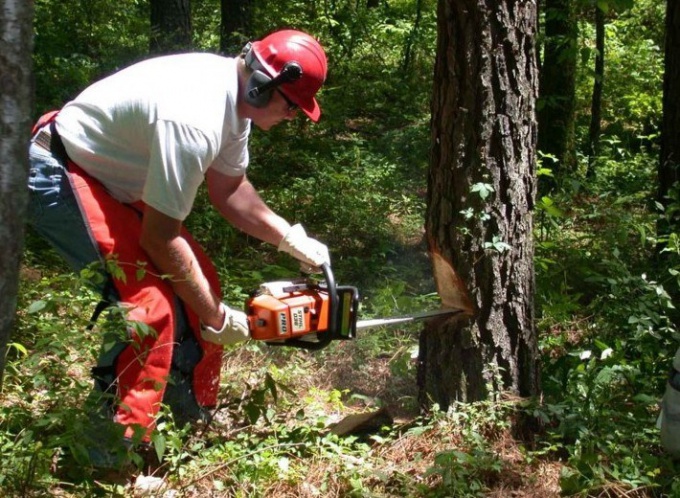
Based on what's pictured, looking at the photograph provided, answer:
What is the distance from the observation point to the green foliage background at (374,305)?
3.25 m

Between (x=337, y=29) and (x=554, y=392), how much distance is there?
8530mm

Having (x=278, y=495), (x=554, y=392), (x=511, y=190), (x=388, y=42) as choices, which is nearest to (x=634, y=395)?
(x=554, y=392)

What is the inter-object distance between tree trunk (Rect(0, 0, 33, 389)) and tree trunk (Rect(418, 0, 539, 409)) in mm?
2050

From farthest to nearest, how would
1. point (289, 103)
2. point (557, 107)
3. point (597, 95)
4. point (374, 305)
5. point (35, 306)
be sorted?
point (597, 95), point (557, 107), point (374, 305), point (289, 103), point (35, 306)

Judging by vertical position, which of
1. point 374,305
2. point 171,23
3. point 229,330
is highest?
point 171,23

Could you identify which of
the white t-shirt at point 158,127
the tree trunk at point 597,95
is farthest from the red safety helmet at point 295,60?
the tree trunk at point 597,95

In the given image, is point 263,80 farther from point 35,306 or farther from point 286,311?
point 35,306

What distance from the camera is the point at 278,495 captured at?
3299 millimetres

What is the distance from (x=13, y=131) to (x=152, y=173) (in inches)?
46.3

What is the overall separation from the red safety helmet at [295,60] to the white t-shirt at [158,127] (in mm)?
153

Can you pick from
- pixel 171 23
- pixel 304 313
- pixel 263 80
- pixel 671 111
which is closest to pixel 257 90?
pixel 263 80

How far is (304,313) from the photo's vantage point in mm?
3451

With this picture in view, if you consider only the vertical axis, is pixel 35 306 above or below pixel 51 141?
below

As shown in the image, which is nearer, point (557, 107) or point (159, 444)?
point (159, 444)
